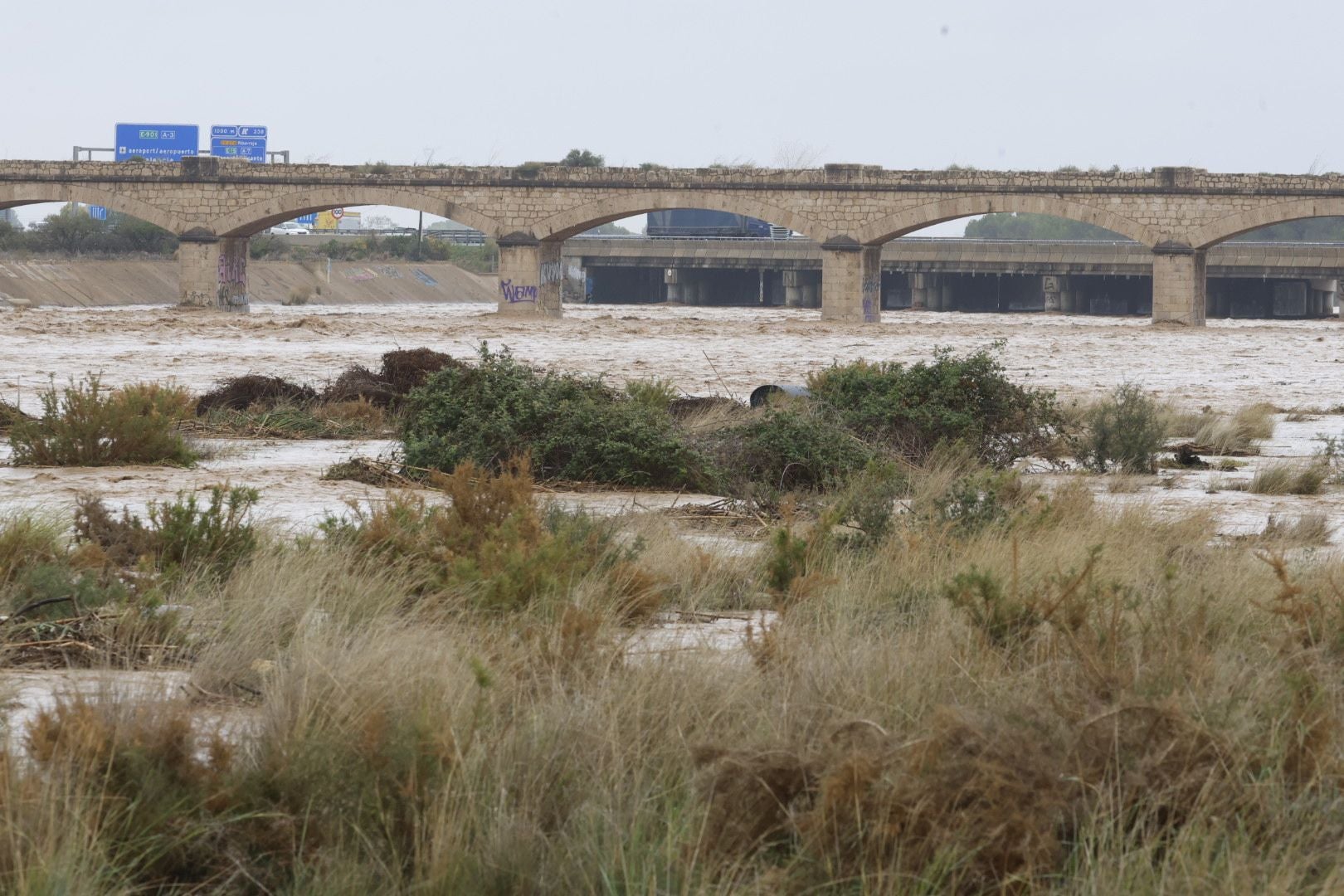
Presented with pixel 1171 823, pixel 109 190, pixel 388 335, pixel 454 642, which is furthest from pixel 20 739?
pixel 109 190

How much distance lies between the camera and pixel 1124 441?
12.3 meters

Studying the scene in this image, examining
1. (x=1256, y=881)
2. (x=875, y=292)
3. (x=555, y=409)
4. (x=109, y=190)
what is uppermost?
(x=109, y=190)

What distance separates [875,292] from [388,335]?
17406 millimetres

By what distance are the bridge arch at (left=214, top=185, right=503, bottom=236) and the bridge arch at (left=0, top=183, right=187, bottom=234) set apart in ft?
5.89

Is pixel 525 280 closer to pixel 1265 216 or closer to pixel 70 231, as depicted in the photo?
pixel 1265 216

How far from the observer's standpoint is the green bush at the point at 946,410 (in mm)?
12297

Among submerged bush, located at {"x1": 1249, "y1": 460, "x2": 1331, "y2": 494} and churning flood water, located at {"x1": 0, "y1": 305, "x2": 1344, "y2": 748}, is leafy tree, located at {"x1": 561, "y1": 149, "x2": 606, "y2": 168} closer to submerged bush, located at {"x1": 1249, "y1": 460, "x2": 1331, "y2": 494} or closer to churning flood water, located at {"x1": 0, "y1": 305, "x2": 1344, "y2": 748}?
churning flood water, located at {"x1": 0, "y1": 305, "x2": 1344, "y2": 748}

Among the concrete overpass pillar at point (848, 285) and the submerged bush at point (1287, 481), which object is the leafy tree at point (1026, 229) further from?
Answer: the submerged bush at point (1287, 481)

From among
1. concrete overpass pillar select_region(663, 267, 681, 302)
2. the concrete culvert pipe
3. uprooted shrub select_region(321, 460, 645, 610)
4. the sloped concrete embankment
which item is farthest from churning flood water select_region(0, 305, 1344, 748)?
concrete overpass pillar select_region(663, 267, 681, 302)

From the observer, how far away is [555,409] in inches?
443

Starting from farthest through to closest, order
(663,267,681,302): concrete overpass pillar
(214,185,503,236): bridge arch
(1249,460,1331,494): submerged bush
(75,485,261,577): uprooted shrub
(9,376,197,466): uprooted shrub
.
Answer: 1. (663,267,681,302): concrete overpass pillar
2. (214,185,503,236): bridge arch
3. (9,376,197,466): uprooted shrub
4. (1249,460,1331,494): submerged bush
5. (75,485,261,577): uprooted shrub

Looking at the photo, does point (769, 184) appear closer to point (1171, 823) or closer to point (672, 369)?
point (672, 369)

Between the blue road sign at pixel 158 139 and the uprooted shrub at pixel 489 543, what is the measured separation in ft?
255

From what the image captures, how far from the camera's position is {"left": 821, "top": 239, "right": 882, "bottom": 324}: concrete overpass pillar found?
45.4m
